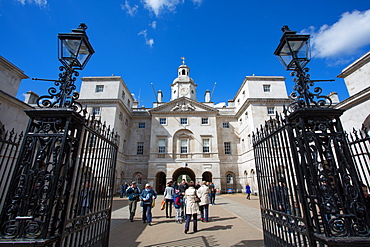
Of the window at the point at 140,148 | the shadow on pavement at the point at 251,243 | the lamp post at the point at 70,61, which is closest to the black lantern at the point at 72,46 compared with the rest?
the lamp post at the point at 70,61

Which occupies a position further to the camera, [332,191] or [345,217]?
[332,191]

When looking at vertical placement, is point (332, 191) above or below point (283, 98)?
below

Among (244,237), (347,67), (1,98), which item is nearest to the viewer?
(244,237)

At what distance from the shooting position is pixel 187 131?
2883 centimetres

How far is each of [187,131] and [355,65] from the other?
20820 millimetres

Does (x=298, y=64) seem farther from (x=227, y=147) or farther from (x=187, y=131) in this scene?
(x=227, y=147)

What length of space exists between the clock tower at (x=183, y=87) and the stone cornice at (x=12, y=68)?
28762 mm

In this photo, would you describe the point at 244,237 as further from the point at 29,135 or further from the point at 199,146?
the point at 199,146

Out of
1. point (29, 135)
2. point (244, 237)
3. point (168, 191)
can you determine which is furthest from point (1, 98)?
point (244, 237)

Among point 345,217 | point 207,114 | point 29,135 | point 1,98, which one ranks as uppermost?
point 207,114

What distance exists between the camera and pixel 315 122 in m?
3.63

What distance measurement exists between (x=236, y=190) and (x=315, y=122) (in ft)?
86.4

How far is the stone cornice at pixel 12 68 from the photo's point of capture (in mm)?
9086

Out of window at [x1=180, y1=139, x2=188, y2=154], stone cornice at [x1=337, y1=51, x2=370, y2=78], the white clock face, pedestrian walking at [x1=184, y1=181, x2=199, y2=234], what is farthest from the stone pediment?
pedestrian walking at [x1=184, y1=181, x2=199, y2=234]
